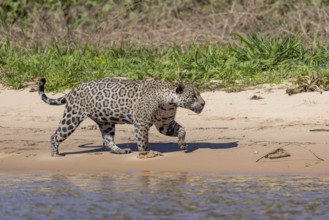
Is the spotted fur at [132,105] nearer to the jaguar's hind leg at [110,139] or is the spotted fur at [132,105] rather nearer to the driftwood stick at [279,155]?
the jaguar's hind leg at [110,139]

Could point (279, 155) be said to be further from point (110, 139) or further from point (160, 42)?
point (160, 42)

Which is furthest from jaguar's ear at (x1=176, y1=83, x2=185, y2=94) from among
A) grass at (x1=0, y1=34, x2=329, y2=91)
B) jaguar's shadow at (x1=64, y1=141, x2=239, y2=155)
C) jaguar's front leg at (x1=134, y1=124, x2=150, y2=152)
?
grass at (x1=0, y1=34, x2=329, y2=91)

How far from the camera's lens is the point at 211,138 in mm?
10281

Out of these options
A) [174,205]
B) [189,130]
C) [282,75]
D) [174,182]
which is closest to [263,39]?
[282,75]

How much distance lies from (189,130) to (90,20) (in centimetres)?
709

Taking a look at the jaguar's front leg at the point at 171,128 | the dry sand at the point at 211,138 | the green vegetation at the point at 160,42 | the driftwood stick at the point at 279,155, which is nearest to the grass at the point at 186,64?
the green vegetation at the point at 160,42

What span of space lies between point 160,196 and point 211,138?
93.3 inches

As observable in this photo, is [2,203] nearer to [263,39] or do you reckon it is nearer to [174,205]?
[174,205]

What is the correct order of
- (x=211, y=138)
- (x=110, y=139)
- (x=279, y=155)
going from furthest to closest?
1. (x=211, y=138)
2. (x=110, y=139)
3. (x=279, y=155)

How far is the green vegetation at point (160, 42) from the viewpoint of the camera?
12.4 metres

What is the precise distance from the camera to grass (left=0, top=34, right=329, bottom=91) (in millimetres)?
12172

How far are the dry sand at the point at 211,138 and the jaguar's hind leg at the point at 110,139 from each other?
0.09 m

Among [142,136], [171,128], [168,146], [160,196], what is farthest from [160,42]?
[160,196]

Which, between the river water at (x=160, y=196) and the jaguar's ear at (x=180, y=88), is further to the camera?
the jaguar's ear at (x=180, y=88)
